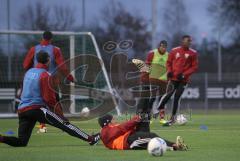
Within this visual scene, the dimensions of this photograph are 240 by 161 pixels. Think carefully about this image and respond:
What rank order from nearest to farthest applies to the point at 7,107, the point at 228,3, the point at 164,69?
the point at 164,69 → the point at 7,107 → the point at 228,3

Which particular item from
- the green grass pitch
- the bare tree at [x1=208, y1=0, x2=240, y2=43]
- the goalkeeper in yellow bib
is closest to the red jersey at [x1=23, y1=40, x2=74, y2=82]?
the green grass pitch

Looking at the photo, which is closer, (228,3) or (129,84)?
(129,84)

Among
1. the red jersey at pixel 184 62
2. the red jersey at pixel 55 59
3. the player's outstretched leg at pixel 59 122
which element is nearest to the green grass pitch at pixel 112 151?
the player's outstretched leg at pixel 59 122

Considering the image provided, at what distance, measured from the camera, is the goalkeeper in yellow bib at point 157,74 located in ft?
70.7

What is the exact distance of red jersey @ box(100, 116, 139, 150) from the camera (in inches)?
498

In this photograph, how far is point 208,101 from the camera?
37688 millimetres

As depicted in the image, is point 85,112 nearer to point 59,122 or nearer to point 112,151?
point 59,122

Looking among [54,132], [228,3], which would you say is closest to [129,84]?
[54,132]

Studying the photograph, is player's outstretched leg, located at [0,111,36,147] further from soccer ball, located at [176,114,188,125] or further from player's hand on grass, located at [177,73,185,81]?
player's hand on grass, located at [177,73,185,81]

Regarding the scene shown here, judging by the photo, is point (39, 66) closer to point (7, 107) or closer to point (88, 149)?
point (88, 149)

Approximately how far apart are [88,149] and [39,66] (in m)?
1.82

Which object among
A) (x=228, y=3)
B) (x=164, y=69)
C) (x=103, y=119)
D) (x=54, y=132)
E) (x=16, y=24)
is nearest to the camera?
(x=103, y=119)

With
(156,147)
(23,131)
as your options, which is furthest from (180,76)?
(156,147)

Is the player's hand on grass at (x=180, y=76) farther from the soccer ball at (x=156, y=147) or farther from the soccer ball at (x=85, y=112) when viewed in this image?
the soccer ball at (x=156, y=147)
